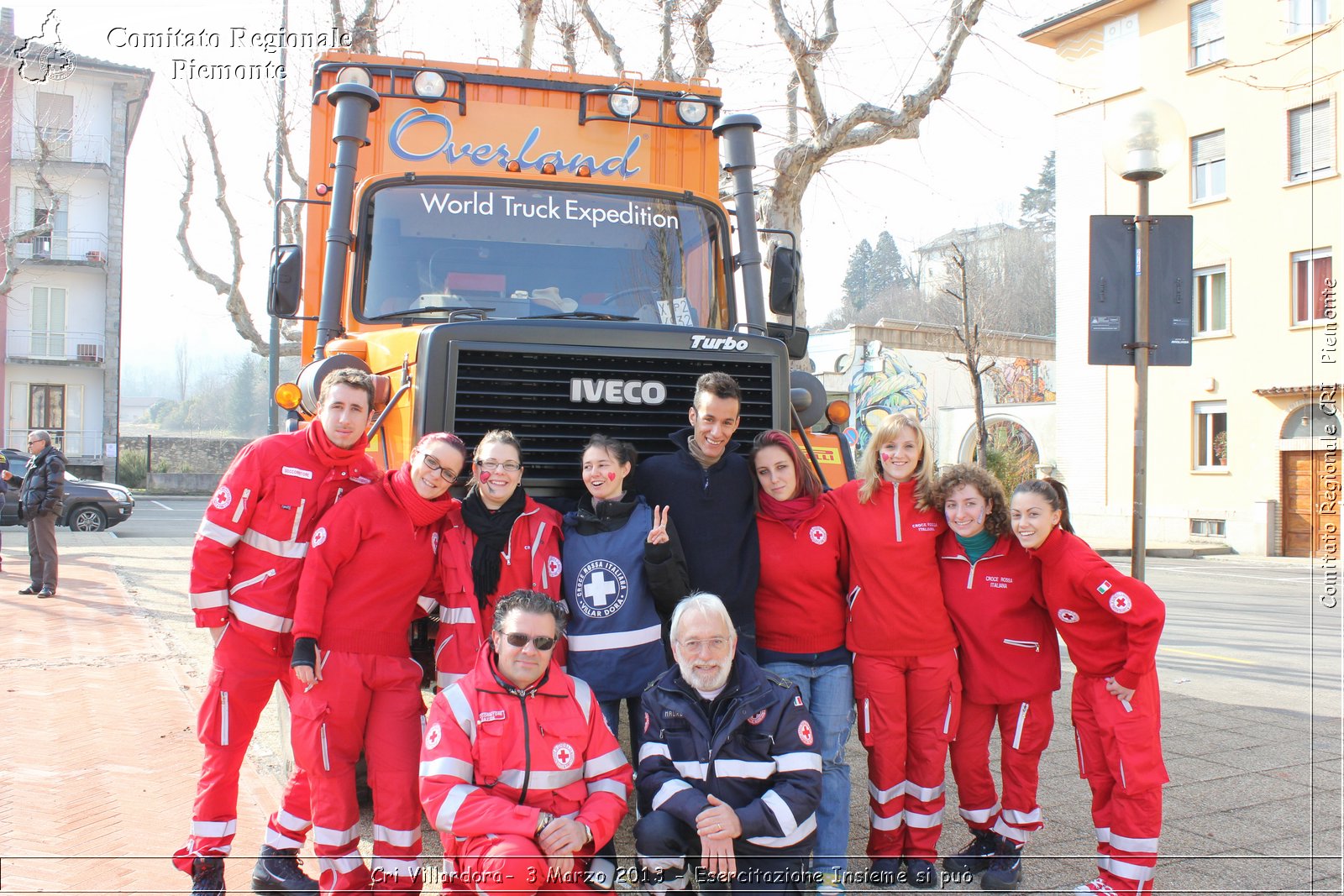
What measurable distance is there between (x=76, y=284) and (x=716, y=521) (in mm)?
37790

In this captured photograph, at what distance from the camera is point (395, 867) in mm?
3725

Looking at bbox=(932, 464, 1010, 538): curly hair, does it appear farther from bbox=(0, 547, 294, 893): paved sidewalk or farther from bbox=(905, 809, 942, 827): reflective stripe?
bbox=(0, 547, 294, 893): paved sidewalk

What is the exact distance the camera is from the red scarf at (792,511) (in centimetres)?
419

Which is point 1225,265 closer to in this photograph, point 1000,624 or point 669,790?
point 1000,624

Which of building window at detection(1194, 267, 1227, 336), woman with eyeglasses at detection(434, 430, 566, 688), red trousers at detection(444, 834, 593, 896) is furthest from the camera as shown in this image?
building window at detection(1194, 267, 1227, 336)

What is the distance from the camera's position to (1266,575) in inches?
693

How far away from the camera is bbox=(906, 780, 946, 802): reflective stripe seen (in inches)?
162

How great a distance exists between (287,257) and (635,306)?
2014 millimetres

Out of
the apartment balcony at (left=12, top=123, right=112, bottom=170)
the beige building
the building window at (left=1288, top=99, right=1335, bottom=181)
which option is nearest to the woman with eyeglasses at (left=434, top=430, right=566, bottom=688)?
the beige building

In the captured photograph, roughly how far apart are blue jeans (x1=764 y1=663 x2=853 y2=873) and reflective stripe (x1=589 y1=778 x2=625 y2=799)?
852 millimetres

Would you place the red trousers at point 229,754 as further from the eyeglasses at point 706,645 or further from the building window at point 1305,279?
the building window at point 1305,279

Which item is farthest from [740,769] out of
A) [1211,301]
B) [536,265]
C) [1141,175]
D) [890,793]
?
[1211,301]

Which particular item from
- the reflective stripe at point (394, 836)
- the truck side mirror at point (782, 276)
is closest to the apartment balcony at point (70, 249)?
the truck side mirror at point (782, 276)

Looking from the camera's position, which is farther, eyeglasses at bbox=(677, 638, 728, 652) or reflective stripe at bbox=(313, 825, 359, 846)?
reflective stripe at bbox=(313, 825, 359, 846)
